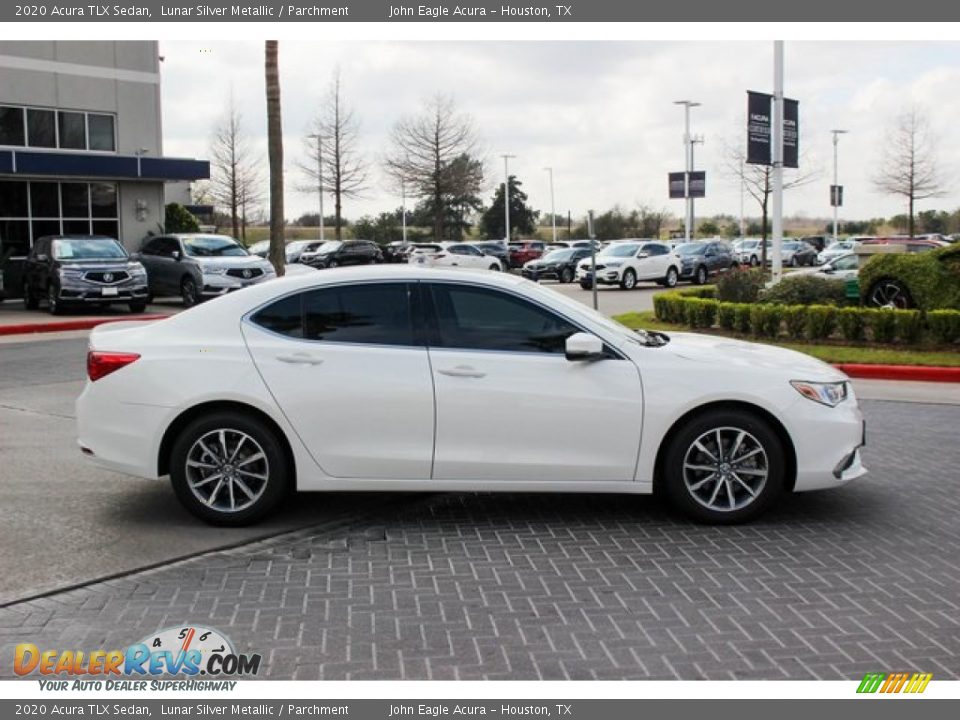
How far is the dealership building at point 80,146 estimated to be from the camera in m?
27.2

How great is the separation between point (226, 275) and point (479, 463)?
1937 cm

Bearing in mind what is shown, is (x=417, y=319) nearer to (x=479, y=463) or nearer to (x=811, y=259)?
(x=479, y=463)

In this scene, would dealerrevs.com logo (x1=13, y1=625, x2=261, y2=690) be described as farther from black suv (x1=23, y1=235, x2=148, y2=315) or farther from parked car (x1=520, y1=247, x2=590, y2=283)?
parked car (x1=520, y1=247, x2=590, y2=283)

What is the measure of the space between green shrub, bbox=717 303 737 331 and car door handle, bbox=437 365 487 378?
11.9m

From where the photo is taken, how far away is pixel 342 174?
60906 mm

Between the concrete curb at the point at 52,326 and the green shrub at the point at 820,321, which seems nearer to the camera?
the green shrub at the point at 820,321

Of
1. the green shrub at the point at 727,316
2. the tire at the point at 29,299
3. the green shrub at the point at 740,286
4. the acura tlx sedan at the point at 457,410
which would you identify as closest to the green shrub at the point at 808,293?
the green shrub at the point at 740,286

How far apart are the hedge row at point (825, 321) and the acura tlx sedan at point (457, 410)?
9.77 meters

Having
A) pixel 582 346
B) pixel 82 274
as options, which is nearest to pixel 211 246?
pixel 82 274

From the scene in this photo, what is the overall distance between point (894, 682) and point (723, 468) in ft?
7.41

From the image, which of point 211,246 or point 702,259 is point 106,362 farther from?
point 702,259

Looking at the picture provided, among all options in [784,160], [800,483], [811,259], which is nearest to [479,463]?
[800,483]

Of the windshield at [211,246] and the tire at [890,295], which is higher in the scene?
the windshield at [211,246]

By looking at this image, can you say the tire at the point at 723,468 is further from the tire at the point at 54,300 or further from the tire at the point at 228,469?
the tire at the point at 54,300
